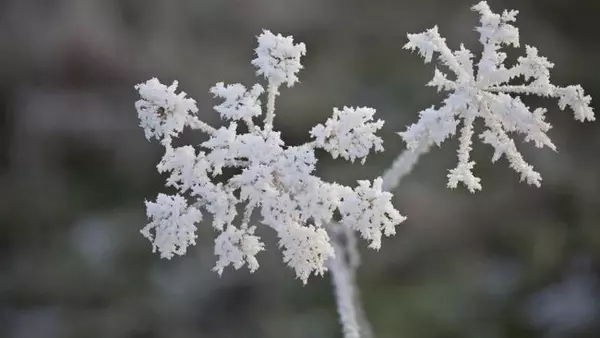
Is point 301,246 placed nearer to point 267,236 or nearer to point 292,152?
point 292,152

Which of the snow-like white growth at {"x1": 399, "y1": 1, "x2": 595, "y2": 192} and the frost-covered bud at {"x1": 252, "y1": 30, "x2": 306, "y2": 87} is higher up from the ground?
the frost-covered bud at {"x1": 252, "y1": 30, "x2": 306, "y2": 87}

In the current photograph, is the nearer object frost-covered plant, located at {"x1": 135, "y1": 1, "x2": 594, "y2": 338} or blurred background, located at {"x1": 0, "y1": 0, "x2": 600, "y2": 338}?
frost-covered plant, located at {"x1": 135, "y1": 1, "x2": 594, "y2": 338}

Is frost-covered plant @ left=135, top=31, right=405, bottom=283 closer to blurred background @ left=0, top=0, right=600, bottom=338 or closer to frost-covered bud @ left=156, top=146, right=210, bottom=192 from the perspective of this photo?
frost-covered bud @ left=156, top=146, right=210, bottom=192

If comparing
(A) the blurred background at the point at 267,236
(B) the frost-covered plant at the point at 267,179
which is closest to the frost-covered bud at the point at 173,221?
(B) the frost-covered plant at the point at 267,179

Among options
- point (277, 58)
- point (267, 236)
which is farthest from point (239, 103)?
point (267, 236)

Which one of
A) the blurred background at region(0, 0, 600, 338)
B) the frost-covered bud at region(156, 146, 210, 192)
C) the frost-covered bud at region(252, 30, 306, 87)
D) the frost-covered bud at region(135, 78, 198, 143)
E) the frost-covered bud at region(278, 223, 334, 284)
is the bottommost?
the frost-covered bud at region(278, 223, 334, 284)

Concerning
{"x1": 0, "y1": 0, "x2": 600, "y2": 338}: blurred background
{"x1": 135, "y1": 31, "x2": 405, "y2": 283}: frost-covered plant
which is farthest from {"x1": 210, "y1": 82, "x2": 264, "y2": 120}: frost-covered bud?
{"x1": 0, "y1": 0, "x2": 600, "y2": 338}: blurred background
